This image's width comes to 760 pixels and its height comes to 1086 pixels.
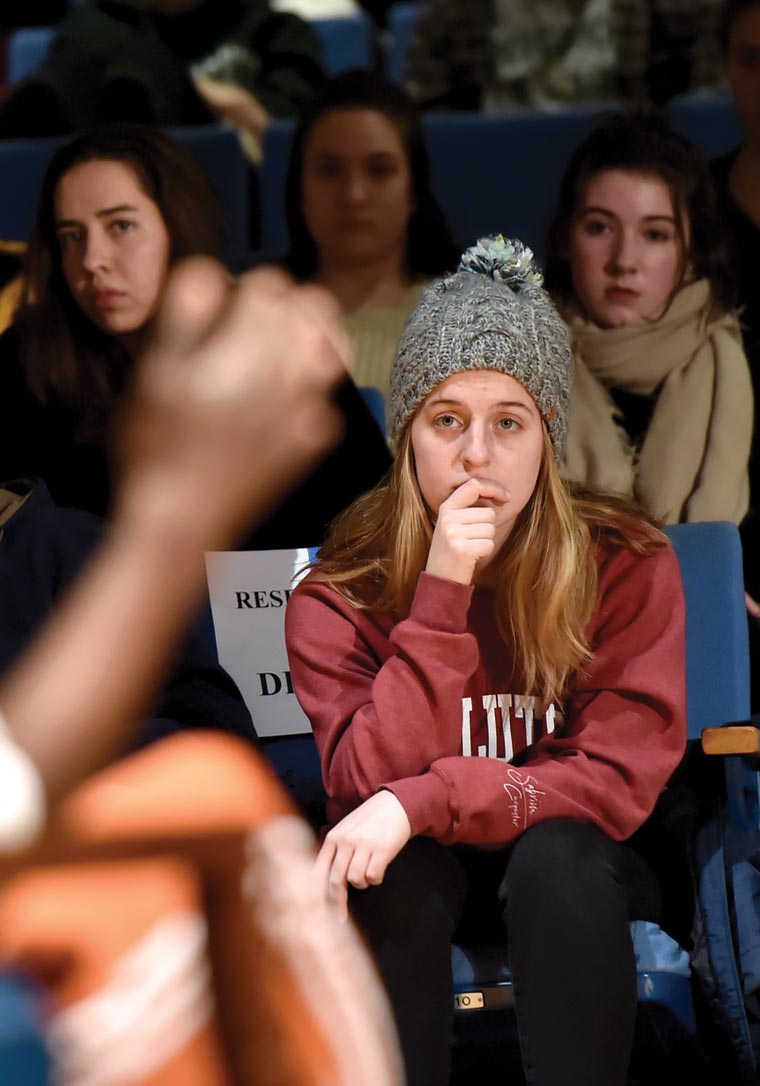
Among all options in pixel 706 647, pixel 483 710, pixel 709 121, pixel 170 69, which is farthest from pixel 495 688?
pixel 170 69

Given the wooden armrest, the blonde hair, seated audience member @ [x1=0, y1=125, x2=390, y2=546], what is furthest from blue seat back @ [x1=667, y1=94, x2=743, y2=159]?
Answer: the wooden armrest

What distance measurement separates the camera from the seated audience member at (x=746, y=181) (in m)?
2.57

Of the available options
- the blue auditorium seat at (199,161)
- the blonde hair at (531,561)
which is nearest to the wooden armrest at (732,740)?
the blonde hair at (531,561)

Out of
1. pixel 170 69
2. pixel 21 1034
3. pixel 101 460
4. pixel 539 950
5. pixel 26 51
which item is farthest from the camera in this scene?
pixel 26 51

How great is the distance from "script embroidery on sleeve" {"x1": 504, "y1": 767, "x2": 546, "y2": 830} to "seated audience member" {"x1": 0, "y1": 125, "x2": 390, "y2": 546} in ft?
2.44

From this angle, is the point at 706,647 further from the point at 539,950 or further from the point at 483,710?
the point at 539,950

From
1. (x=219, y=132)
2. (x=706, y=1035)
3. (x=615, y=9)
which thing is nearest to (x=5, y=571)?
(x=706, y=1035)

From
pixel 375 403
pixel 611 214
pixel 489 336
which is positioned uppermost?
pixel 611 214

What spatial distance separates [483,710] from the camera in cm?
171

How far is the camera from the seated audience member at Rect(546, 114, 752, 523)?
7.87 ft

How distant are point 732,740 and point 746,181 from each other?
1.47 meters

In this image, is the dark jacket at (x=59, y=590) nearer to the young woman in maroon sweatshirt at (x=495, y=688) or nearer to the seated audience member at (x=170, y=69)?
the young woman in maroon sweatshirt at (x=495, y=688)

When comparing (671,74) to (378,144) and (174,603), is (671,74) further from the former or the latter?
(174,603)

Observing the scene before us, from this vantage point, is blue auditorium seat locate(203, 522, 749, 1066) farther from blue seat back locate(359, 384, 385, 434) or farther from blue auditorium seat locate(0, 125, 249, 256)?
blue auditorium seat locate(0, 125, 249, 256)
